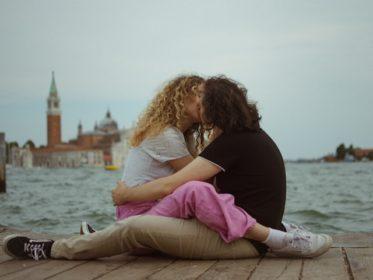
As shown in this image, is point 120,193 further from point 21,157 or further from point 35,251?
point 21,157

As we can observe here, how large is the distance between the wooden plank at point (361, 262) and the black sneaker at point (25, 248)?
162 centimetres

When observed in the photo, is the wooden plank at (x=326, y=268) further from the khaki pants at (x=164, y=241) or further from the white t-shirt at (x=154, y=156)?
the white t-shirt at (x=154, y=156)

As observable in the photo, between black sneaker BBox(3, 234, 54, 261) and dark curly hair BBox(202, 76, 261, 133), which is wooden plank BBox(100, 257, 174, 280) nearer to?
black sneaker BBox(3, 234, 54, 261)

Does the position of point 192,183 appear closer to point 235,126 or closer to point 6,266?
point 235,126

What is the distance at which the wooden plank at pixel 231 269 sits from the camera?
2.76 meters

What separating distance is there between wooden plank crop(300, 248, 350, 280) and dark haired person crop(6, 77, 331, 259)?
0.08 metres

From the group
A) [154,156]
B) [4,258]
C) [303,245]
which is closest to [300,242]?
[303,245]

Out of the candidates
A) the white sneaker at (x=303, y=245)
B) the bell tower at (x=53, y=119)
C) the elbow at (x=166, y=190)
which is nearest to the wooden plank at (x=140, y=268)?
the elbow at (x=166, y=190)

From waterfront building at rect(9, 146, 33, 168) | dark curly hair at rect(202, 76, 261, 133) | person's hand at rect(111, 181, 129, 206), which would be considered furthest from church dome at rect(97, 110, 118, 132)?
dark curly hair at rect(202, 76, 261, 133)

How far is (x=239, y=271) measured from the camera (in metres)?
2.88

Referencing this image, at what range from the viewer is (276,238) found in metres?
3.19

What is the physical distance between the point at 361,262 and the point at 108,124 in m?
153

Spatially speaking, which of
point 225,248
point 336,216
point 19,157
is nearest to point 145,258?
point 225,248

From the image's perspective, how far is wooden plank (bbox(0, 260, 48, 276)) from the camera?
3051 millimetres
